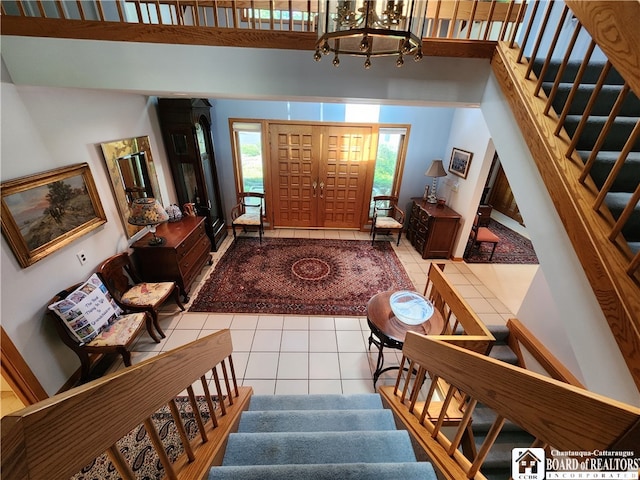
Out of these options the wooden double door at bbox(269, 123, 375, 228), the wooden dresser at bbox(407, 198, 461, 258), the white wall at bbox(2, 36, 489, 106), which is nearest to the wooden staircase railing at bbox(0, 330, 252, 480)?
the white wall at bbox(2, 36, 489, 106)

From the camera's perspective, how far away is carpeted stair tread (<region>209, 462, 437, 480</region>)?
1154mm

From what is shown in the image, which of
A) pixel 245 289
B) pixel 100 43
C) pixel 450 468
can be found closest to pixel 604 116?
pixel 450 468

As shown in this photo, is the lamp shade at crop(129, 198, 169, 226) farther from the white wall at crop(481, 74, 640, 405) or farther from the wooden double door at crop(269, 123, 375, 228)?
the white wall at crop(481, 74, 640, 405)

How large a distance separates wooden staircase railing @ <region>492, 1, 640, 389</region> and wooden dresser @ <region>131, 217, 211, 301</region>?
3297mm

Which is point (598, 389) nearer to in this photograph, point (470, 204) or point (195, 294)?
point (470, 204)

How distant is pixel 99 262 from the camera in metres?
2.63

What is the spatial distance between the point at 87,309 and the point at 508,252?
597 centimetres

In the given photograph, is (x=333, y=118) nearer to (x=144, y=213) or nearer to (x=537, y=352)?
(x=144, y=213)

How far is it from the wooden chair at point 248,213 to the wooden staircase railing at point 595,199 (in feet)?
12.2

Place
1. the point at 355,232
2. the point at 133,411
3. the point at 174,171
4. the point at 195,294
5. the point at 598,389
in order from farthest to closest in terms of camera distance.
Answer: the point at 355,232 → the point at 174,171 → the point at 195,294 → the point at 598,389 → the point at 133,411

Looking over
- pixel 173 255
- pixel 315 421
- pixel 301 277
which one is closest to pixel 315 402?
pixel 315 421

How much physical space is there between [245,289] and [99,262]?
5.20ft

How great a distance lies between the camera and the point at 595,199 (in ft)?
3.88

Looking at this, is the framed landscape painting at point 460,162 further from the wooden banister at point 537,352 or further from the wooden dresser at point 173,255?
the wooden dresser at point 173,255
